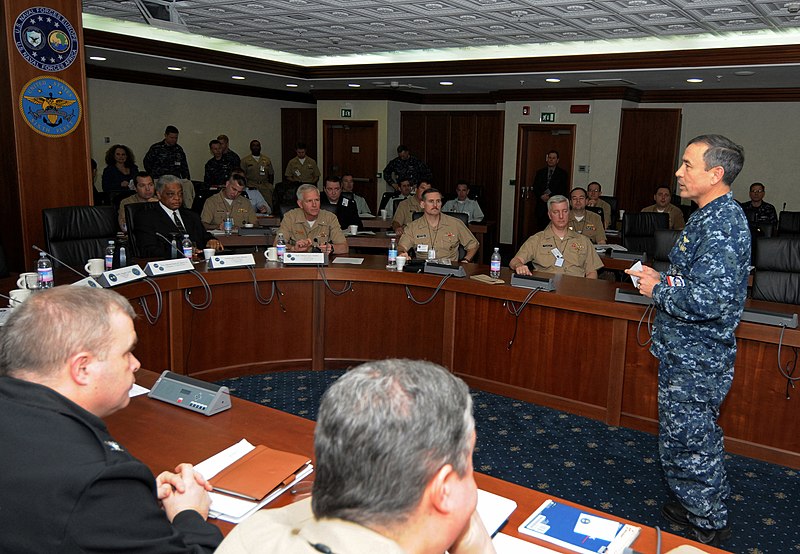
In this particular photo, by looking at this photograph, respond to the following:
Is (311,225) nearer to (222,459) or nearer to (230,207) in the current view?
(230,207)

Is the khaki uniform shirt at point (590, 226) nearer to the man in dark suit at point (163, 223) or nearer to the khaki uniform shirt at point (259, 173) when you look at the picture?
the man in dark suit at point (163, 223)

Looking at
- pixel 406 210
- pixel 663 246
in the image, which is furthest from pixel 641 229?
pixel 406 210

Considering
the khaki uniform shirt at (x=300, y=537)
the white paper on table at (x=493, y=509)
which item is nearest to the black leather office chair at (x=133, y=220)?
the white paper on table at (x=493, y=509)

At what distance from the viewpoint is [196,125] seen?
11.0 meters

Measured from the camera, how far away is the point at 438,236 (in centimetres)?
533

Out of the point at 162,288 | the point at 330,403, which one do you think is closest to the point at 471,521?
the point at 330,403

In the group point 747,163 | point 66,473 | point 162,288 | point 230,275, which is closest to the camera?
point 66,473

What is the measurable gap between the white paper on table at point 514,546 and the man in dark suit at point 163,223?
398cm

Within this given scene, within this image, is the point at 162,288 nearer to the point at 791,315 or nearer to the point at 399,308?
the point at 399,308

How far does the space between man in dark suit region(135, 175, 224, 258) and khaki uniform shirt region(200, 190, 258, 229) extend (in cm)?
185

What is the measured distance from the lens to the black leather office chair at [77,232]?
4.37 meters

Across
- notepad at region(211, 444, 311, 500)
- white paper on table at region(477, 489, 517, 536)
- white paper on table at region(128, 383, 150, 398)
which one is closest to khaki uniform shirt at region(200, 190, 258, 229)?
white paper on table at region(128, 383, 150, 398)

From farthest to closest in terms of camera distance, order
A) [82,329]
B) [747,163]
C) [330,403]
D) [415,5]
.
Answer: [747,163] < [415,5] < [82,329] < [330,403]

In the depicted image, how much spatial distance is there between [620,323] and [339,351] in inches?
78.2
